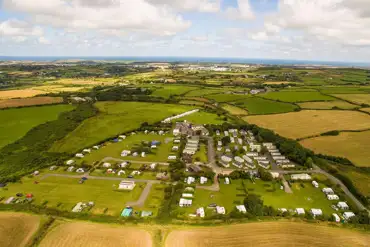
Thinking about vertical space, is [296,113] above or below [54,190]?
above

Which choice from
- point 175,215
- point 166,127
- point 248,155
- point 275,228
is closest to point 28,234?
point 175,215

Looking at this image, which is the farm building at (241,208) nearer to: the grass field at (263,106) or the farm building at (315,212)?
the farm building at (315,212)

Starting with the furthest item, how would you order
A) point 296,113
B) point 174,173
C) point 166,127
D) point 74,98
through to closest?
point 74,98 → point 296,113 → point 166,127 → point 174,173

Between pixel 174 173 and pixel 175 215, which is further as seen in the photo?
pixel 174 173

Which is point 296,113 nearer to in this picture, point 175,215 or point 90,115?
point 175,215

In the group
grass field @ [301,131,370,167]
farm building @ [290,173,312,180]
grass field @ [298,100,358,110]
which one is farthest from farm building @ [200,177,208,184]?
grass field @ [298,100,358,110]

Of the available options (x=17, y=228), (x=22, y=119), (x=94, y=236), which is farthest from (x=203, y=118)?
(x=17, y=228)

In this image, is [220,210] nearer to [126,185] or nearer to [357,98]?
[126,185]

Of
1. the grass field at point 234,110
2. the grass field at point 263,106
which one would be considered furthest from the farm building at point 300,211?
the grass field at point 263,106

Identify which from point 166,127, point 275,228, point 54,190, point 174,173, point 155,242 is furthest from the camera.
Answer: point 166,127
